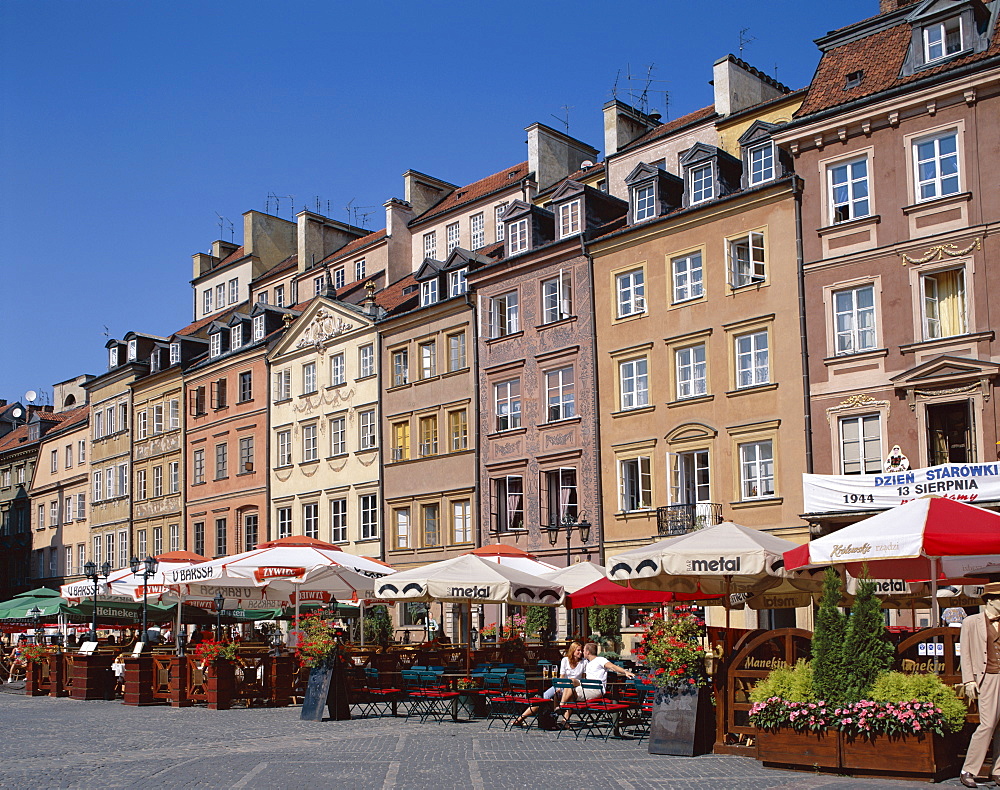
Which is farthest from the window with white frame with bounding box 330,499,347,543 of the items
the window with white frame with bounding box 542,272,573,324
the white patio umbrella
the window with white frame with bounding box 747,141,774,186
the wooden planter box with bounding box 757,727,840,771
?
the wooden planter box with bounding box 757,727,840,771

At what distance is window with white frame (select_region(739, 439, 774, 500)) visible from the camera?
3102 cm

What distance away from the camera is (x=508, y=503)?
126ft

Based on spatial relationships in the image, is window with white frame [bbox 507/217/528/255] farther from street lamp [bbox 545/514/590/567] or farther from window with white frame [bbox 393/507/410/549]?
window with white frame [bbox 393/507/410/549]

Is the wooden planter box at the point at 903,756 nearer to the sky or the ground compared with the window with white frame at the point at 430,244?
nearer to the ground

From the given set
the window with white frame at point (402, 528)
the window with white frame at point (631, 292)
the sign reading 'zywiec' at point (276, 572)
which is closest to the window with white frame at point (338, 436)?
the window with white frame at point (402, 528)

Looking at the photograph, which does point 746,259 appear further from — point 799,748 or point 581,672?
point 799,748

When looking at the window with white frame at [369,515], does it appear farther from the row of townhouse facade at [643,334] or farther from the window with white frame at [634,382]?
the window with white frame at [634,382]

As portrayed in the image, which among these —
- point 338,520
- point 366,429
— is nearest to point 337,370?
point 366,429

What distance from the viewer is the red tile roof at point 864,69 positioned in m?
29.4

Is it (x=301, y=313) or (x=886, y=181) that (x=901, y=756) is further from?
(x=301, y=313)

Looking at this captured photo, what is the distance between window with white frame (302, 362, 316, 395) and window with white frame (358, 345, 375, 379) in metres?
3.09

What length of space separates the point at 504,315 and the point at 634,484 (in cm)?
804

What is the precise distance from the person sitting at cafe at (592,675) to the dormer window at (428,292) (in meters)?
24.7

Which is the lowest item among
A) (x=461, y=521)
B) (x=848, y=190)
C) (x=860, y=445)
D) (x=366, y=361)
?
(x=461, y=521)
